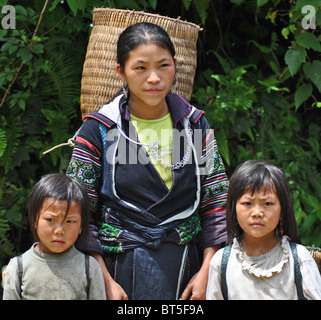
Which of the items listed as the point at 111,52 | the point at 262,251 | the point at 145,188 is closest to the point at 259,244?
the point at 262,251

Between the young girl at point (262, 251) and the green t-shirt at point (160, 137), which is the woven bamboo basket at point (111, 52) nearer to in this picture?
the green t-shirt at point (160, 137)

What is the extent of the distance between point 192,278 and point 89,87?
3.76 ft

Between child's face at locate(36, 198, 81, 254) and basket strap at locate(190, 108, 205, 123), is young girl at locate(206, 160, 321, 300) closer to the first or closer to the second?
basket strap at locate(190, 108, 205, 123)

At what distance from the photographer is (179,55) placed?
3.03m

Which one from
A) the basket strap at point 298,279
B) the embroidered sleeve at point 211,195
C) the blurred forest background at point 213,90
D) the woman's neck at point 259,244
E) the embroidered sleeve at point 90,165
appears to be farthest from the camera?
the blurred forest background at point 213,90

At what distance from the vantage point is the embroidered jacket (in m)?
2.49

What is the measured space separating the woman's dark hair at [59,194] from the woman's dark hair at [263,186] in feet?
1.99

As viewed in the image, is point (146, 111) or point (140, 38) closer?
point (140, 38)

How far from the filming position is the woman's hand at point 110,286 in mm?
2412

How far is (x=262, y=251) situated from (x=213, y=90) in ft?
6.30

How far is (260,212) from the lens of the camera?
2309 millimetres

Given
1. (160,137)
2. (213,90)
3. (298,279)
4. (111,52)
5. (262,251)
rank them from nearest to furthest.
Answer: (298,279)
(262,251)
(160,137)
(111,52)
(213,90)

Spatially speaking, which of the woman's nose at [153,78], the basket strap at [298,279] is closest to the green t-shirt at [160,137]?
the woman's nose at [153,78]

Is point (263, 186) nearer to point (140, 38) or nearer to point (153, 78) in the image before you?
point (153, 78)
